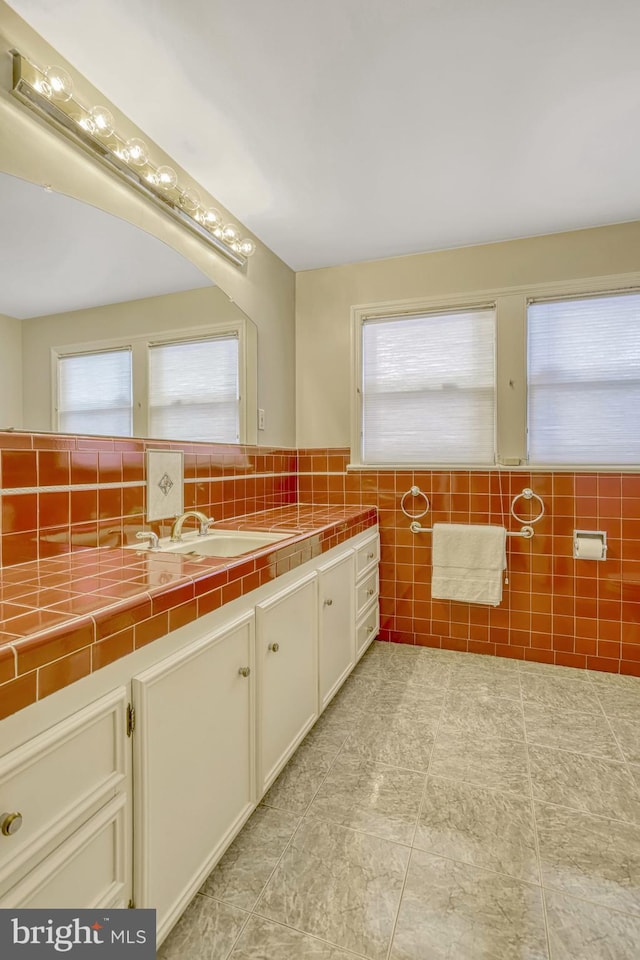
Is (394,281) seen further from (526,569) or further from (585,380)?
(526,569)

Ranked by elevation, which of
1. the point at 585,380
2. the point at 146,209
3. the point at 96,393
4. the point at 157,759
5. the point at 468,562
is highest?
Answer: the point at 146,209

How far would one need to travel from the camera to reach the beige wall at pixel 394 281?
246cm

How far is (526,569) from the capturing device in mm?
2625

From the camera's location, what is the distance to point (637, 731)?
6.36 ft

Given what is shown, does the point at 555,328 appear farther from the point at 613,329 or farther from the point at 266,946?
the point at 266,946

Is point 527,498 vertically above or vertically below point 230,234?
below

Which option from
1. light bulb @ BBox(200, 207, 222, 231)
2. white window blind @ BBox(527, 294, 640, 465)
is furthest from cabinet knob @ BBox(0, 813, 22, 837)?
A: white window blind @ BBox(527, 294, 640, 465)

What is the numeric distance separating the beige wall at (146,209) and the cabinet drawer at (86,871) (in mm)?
1615

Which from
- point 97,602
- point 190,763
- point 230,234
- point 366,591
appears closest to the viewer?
point 97,602

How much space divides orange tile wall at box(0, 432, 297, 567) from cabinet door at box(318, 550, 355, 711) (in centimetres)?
66

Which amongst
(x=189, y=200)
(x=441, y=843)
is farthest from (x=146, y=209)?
(x=441, y=843)

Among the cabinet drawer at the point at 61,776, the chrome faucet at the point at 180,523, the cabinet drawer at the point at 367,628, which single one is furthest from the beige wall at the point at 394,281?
the cabinet drawer at the point at 61,776

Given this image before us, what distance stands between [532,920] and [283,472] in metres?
2.25

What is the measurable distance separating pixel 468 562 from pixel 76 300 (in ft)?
7.34
